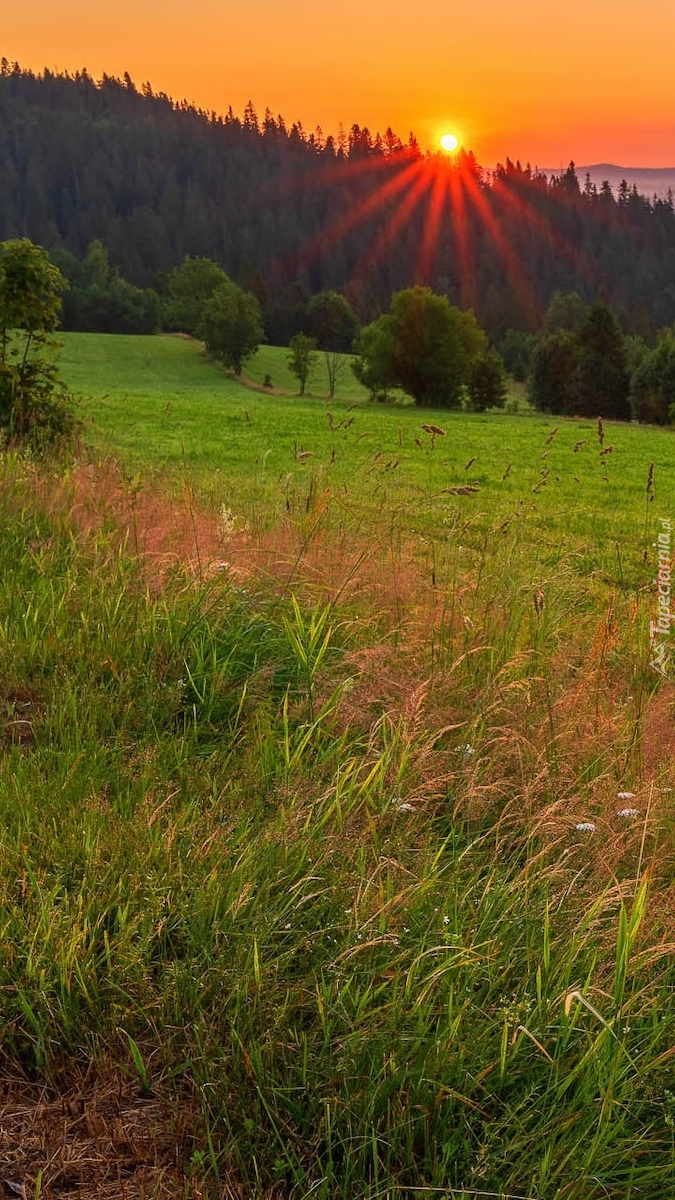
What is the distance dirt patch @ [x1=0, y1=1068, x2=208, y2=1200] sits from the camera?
1886 millimetres

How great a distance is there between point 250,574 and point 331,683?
1419 millimetres

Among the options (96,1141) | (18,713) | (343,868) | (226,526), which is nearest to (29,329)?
(226,526)

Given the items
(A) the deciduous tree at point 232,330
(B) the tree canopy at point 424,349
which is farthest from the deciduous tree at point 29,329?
(A) the deciduous tree at point 232,330

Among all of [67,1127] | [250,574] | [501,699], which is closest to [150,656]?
[250,574]

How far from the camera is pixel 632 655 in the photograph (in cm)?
473

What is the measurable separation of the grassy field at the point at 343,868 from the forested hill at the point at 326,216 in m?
109

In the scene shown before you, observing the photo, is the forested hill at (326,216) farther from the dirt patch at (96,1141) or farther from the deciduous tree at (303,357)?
the dirt patch at (96,1141)

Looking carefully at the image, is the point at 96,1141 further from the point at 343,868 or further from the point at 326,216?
the point at 326,216

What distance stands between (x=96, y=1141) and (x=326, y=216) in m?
168

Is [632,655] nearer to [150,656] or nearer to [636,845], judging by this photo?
[636,845]

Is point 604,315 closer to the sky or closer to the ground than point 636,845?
closer to the sky

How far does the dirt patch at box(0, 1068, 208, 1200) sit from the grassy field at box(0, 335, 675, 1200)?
0.09 ft

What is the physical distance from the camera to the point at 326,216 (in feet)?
509

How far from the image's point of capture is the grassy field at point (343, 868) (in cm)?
197
